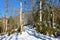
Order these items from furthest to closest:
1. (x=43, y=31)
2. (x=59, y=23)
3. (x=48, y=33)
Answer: (x=59, y=23) < (x=43, y=31) < (x=48, y=33)

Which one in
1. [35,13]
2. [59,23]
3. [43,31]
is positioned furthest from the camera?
[35,13]

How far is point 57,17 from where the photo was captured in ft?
55.1

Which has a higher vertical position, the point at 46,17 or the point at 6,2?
the point at 6,2

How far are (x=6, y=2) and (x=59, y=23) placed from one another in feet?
21.8

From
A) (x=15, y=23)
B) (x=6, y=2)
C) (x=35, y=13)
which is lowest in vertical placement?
(x=15, y=23)

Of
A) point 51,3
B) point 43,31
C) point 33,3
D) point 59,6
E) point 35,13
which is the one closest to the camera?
point 43,31

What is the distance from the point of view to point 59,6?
16.6 metres

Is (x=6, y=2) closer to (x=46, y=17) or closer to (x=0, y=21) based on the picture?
(x=46, y=17)

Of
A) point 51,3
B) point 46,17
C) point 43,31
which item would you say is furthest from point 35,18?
point 43,31

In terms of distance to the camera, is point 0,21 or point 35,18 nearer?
point 35,18

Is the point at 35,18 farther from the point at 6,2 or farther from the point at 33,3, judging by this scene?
the point at 6,2

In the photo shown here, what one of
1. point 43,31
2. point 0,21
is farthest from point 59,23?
point 0,21

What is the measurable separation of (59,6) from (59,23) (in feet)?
7.77

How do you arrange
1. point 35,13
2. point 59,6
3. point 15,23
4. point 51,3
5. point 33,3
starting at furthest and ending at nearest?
point 15,23 → point 35,13 → point 33,3 → point 59,6 → point 51,3
